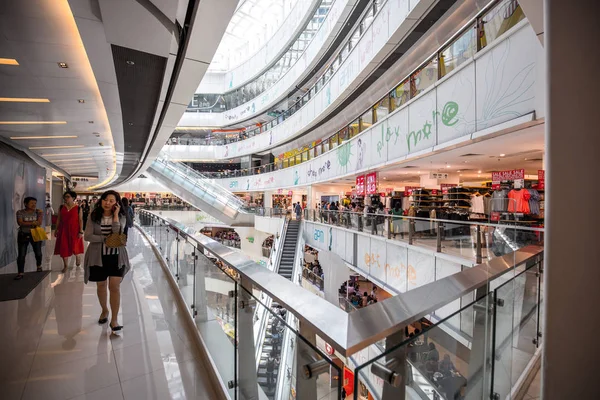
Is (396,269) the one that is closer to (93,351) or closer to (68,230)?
(93,351)

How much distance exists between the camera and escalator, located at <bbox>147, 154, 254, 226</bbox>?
66.4 feet

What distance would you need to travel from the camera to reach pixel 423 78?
26.5ft

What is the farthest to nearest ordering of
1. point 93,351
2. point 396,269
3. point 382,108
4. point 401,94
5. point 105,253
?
point 382,108 → point 401,94 → point 396,269 → point 105,253 → point 93,351

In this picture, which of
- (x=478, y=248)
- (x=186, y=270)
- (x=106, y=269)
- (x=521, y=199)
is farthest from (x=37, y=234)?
(x=521, y=199)

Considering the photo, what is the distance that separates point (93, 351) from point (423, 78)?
8628 mm

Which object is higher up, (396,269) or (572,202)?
(572,202)

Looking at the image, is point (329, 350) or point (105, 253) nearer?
point (329, 350)

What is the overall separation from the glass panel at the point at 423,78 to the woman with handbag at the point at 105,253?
739 cm

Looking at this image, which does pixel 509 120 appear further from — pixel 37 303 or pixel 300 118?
pixel 300 118

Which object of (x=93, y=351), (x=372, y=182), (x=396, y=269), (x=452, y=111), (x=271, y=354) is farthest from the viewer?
(x=372, y=182)

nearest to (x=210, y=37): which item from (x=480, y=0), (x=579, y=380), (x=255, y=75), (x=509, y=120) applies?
(x=579, y=380)

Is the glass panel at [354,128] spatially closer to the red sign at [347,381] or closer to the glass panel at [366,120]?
the glass panel at [366,120]

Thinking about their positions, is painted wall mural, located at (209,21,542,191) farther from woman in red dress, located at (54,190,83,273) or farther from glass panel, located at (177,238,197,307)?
woman in red dress, located at (54,190,83,273)

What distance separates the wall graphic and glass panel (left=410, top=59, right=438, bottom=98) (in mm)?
10302
